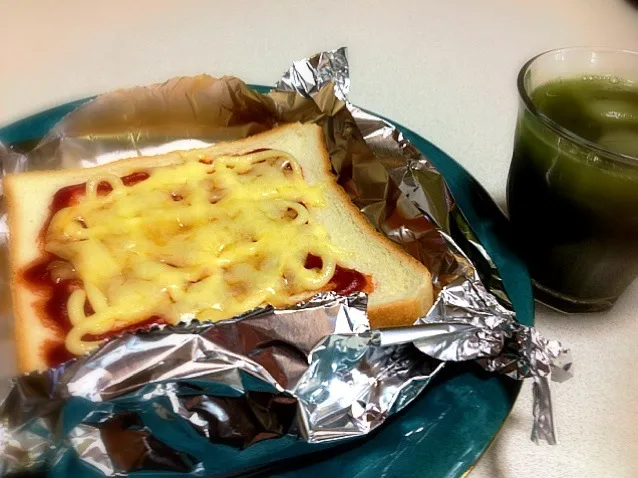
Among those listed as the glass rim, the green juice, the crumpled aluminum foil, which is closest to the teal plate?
the crumpled aluminum foil

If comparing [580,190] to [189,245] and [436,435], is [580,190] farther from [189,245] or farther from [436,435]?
[189,245]

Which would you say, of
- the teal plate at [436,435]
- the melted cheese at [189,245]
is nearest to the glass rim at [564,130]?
the teal plate at [436,435]

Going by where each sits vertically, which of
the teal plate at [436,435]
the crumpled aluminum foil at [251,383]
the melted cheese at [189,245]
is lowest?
the teal plate at [436,435]

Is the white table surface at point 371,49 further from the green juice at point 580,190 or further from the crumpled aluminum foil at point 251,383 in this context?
the crumpled aluminum foil at point 251,383

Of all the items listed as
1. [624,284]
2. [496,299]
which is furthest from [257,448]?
[624,284]

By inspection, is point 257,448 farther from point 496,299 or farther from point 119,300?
point 496,299

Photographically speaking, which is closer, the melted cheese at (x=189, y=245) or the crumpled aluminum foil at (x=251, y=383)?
the crumpled aluminum foil at (x=251, y=383)
